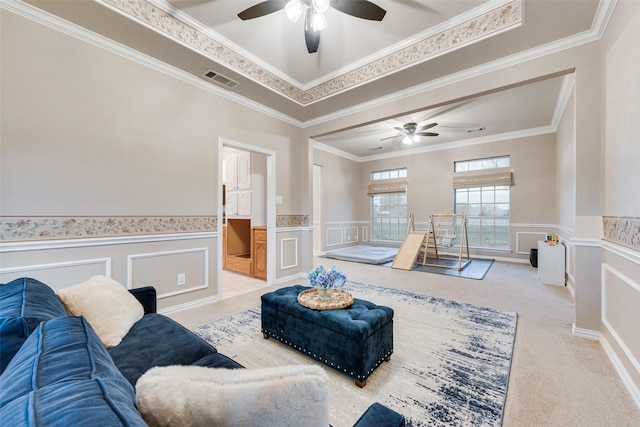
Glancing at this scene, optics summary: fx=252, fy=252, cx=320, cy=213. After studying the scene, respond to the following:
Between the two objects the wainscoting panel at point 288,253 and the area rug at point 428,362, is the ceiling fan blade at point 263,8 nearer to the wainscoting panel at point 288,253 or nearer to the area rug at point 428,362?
the area rug at point 428,362

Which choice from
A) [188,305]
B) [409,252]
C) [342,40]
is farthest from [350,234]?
[342,40]

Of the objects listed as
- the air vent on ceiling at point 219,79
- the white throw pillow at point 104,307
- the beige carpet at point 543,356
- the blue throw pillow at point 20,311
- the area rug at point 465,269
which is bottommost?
the beige carpet at point 543,356

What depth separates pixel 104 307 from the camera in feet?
5.04

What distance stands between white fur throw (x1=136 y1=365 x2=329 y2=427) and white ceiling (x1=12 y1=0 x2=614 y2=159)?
296cm

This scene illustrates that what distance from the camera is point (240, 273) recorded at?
196 inches

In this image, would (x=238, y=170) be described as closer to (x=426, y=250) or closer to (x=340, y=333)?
(x=340, y=333)

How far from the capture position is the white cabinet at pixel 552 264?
3996 millimetres

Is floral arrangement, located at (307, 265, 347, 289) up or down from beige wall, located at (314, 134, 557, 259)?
down

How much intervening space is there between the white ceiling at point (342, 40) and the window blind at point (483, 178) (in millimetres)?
2173

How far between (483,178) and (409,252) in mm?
2781

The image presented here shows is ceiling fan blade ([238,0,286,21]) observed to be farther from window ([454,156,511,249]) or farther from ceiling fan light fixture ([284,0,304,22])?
window ([454,156,511,249])

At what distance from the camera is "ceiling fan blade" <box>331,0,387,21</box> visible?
1.99m

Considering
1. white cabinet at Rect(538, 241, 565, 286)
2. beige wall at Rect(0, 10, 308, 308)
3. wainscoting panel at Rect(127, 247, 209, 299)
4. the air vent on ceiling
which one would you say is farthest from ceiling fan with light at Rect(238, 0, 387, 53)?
white cabinet at Rect(538, 241, 565, 286)

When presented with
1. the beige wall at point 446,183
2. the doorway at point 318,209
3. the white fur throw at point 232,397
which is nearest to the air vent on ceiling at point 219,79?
the white fur throw at point 232,397
